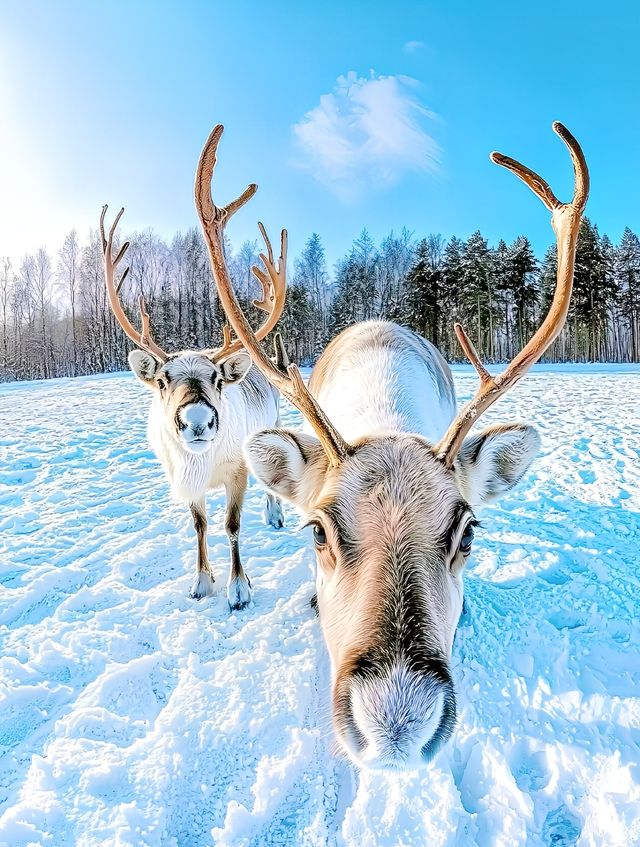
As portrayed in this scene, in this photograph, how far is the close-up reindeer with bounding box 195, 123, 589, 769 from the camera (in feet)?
4.76

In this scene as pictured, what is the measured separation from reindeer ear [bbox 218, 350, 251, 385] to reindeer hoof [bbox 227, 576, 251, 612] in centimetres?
193

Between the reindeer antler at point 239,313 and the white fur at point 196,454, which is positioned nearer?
the reindeer antler at point 239,313

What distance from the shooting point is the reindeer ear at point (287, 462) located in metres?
2.50

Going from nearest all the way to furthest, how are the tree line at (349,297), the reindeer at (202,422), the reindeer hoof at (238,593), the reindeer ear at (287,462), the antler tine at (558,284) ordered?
the antler tine at (558,284) < the reindeer ear at (287,462) < the reindeer hoof at (238,593) < the reindeer at (202,422) < the tree line at (349,297)

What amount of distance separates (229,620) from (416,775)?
188cm

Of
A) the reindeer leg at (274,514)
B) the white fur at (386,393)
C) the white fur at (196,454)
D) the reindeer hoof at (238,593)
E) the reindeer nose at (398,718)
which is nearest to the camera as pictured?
the reindeer nose at (398,718)

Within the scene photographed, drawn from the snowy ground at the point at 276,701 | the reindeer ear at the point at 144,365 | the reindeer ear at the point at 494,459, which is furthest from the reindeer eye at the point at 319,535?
the reindeer ear at the point at 144,365

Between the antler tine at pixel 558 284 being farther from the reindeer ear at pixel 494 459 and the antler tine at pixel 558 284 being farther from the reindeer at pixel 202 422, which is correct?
the reindeer at pixel 202 422

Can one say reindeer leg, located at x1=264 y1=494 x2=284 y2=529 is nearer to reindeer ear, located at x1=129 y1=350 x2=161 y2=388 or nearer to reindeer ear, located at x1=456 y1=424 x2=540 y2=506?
reindeer ear, located at x1=129 y1=350 x2=161 y2=388

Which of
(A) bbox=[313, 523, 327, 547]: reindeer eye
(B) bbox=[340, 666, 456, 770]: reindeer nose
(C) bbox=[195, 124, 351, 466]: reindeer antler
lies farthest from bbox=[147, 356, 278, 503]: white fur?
(B) bbox=[340, 666, 456, 770]: reindeer nose

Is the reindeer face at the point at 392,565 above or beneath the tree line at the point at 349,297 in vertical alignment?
beneath

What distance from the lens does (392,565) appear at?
5.74ft

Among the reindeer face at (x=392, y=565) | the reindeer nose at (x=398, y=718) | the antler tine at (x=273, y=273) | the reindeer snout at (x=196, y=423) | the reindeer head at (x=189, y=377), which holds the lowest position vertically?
the reindeer nose at (x=398, y=718)

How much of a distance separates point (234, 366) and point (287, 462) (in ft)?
7.94
